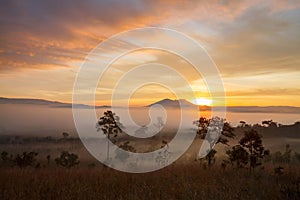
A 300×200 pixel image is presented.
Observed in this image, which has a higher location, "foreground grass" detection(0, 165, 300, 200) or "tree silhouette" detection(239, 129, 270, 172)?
"tree silhouette" detection(239, 129, 270, 172)

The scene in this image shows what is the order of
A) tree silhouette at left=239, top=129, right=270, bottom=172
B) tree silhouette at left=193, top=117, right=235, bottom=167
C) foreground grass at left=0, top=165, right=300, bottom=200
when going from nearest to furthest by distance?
foreground grass at left=0, top=165, right=300, bottom=200
tree silhouette at left=239, top=129, right=270, bottom=172
tree silhouette at left=193, top=117, right=235, bottom=167

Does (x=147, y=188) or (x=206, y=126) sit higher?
(x=206, y=126)

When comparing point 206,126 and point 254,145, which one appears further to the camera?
point 206,126

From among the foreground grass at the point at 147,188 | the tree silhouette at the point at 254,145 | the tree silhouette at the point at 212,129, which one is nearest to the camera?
the foreground grass at the point at 147,188

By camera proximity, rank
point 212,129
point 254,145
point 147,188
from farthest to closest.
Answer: point 212,129, point 254,145, point 147,188

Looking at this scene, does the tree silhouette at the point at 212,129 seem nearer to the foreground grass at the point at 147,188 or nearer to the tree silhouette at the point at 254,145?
the tree silhouette at the point at 254,145

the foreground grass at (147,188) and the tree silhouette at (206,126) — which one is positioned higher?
the tree silhouette at (206,126)

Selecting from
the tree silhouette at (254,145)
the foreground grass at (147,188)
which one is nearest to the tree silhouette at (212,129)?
the tree silhouette at (254,145)

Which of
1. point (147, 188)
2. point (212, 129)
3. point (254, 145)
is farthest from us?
point (212, 129)

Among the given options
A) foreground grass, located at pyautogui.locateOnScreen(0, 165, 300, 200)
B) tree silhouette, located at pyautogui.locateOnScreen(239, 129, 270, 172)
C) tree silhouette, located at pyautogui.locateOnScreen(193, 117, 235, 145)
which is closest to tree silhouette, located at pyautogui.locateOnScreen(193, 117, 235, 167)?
tree silhouette, located at pyautogui.locateOnScreen(193, 117, 235, 145)

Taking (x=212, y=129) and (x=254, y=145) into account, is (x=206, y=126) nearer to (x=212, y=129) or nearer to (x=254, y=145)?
(x=212, y=129)

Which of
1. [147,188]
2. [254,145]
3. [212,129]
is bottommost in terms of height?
[147,188]

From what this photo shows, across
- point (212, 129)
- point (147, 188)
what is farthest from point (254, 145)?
point (147, 188)

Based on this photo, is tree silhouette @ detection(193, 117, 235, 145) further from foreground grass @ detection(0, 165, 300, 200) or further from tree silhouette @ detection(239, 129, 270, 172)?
foreground grass @ detection(0, 165, 300, 200)
